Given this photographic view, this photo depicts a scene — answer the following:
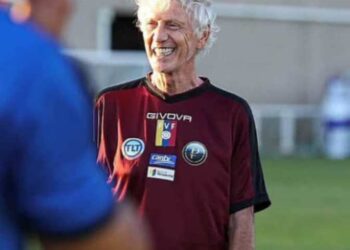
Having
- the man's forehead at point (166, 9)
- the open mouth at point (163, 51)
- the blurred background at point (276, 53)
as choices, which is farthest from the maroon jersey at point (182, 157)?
the blurred background at point (276, 53)

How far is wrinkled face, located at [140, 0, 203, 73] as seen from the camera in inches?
163

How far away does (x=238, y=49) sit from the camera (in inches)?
949

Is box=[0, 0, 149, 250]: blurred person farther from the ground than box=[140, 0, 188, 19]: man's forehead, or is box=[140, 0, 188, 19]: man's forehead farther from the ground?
box=[140, 0, 188, 19]: man's forehead

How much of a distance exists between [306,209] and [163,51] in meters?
9.32

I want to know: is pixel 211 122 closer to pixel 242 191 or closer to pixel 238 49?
pixel 242 191

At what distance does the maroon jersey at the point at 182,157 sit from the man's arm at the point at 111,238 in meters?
2.15

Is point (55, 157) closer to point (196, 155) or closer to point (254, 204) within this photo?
point (196, 155)

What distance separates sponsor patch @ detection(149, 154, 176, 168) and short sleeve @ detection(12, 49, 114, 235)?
2.23 meters

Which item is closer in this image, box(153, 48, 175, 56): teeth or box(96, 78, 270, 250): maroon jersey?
box(96, 78, 270, 250): maroon jersey

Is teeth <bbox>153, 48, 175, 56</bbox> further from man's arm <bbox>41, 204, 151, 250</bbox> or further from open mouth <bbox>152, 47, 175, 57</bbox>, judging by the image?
man's arm <bbox>41, 204, 151, 250</bbox>

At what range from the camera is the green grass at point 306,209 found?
11000 mm

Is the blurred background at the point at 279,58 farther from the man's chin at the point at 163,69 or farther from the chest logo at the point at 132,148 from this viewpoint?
the chest logo at the point at 132,148

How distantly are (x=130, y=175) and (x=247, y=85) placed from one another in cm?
2015

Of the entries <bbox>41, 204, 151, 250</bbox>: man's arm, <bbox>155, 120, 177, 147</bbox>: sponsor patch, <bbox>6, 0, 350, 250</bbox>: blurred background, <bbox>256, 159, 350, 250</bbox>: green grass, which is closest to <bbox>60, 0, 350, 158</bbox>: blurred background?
<bbox>6, 0, 350, 250</bbox>: blurred background
